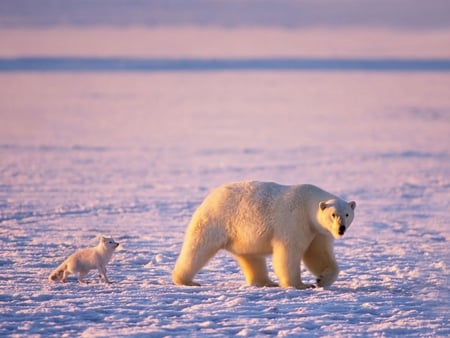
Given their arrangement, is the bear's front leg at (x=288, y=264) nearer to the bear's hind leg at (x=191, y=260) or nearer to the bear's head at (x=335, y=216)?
the bear's head at (x=335, y=216)

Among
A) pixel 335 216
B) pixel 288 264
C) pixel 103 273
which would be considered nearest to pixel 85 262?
pixel 103 273

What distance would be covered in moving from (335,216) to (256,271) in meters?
1.09

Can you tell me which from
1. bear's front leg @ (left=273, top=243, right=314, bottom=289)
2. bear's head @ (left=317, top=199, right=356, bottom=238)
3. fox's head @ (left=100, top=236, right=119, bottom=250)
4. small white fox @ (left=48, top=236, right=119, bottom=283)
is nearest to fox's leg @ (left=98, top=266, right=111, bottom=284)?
A: small white fox @ (left=48, top=236, right=119, bottom=283)

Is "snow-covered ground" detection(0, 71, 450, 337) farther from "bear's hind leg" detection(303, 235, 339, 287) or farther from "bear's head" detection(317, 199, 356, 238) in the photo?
"bear's head" detection(317, 199, 356, 238)

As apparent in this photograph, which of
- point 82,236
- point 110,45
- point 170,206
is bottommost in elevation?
point 82,236

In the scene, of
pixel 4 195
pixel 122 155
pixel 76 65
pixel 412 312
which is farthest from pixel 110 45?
pixel 412 312

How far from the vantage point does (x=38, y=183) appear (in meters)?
15.0

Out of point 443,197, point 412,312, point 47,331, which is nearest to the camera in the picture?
point 47,331

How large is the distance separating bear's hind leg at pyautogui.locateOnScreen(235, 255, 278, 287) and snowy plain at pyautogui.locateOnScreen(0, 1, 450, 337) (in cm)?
26

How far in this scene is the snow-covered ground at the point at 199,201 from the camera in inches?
248

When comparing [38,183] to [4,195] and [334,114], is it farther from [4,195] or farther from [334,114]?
[334,114]

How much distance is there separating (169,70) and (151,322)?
202ft

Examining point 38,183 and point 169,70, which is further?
point 169,70

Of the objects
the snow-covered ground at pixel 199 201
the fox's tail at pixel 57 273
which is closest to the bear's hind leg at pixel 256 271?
the snow-covered ground at pixel 199 201
